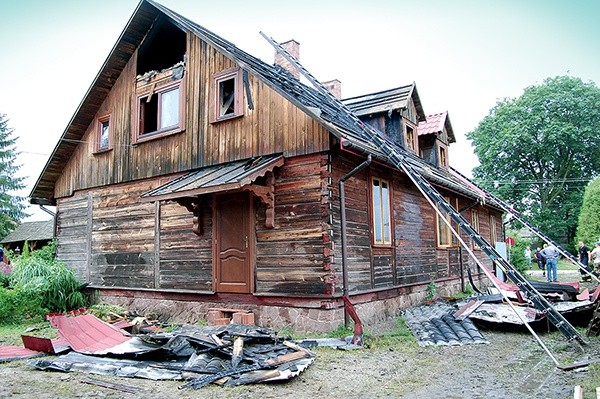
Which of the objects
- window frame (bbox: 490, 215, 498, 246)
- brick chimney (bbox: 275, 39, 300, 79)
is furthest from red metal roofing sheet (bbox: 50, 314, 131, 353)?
window frame (bbox: 490, 215, 498, 246)

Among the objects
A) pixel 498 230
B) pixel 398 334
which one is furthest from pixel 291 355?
pixel 498 230

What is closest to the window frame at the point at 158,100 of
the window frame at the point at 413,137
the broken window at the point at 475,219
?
the window frame at the point at 413,137

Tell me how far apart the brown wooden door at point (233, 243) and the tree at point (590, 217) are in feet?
86.9

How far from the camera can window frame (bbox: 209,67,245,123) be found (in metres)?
10.3

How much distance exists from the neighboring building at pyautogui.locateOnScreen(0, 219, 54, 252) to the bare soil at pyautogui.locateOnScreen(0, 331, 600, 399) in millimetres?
28288

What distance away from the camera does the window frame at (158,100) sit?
11.3 meters

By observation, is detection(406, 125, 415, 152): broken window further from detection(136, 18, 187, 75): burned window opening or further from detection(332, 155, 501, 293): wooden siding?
detection(136, 18, 187, 75): burned window opening

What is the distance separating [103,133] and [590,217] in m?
29.1

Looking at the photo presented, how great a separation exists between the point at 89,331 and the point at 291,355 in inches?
150

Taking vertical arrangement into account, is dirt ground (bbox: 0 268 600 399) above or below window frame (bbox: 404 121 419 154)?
below

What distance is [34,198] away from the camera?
14.3 m

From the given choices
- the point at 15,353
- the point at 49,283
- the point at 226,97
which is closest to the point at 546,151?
the point at 226,97

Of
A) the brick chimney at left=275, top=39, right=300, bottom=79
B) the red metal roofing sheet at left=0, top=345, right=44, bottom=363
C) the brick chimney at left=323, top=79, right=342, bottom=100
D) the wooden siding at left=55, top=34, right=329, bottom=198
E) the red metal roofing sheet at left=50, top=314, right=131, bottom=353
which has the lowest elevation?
the red metal roofing sheet at left=0, top=345, right=44, bottom=363

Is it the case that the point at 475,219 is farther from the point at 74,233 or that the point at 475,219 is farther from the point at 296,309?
the point at 74,233
